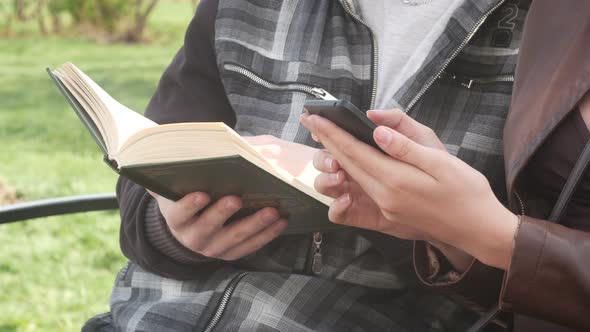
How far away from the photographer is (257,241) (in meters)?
1.52

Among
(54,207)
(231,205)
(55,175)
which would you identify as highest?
(231,205)

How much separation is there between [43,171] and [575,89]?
4.25 metres

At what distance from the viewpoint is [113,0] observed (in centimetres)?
917

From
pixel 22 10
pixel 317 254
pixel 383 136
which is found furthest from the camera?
pixel 22 10

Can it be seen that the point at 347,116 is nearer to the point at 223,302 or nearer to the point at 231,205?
the point at 231,205

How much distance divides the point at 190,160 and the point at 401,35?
0.58 m

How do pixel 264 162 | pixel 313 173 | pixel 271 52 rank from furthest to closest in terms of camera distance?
pixel 271 52
pixel 313 173
pixel 264 162

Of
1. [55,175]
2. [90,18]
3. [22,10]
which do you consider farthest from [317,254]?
[22,10]

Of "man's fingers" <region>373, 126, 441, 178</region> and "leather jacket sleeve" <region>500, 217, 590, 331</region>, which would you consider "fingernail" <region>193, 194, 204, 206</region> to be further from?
"leather jacket sleeve" <region>500, 217, 590, 331</region>

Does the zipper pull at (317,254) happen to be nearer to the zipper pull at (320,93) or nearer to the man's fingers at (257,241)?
the man's fingers at (257,241)

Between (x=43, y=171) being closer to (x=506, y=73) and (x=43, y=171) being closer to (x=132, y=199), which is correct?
(x=132, y=199)

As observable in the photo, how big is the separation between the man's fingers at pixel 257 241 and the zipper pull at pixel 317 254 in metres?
0.10

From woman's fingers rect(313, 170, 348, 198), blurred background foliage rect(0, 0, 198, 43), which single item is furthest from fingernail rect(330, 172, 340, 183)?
blurred background foliage rect(0, 0, 198, 43)

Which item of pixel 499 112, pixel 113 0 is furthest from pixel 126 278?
pixel 113 0
